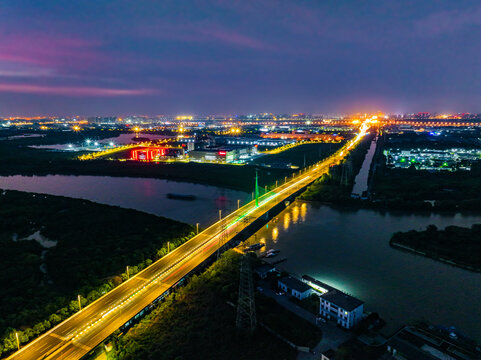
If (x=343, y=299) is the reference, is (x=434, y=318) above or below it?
below

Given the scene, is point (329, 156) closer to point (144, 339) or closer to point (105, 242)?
point (105, 242)

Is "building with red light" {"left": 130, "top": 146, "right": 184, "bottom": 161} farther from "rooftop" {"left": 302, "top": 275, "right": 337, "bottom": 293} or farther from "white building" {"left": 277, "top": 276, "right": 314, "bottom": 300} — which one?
"white building" {"left": 277, "top": 276, "right": 314, "bottom": 300}

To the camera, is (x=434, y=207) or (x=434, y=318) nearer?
(x=434, y=318)

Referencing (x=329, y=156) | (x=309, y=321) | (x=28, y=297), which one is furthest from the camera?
(x=329, y=156)

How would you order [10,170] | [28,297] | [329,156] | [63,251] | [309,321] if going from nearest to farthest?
1. [309,321]
2. [28,297]
3. [63,251]
4. [10,170]
5. [329,156]

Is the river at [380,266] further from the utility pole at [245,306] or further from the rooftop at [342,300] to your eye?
the utility pole at [245,306]

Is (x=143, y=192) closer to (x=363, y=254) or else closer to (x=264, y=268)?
(x=264, y=268)

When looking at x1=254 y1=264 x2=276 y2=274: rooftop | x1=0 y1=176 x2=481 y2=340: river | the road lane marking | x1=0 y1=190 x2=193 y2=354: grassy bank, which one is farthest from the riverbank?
the road lane marking

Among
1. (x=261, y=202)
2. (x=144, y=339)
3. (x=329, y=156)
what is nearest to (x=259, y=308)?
(x=144, y=339)
